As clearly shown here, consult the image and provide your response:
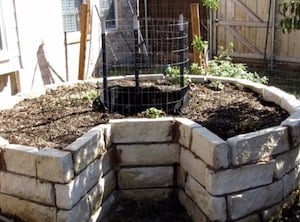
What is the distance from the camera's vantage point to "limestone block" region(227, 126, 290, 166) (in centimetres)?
309

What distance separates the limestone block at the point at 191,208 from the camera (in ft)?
10.9

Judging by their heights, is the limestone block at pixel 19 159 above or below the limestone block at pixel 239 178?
above

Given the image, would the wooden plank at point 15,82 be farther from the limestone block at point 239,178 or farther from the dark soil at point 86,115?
the limestone block at point 239,178

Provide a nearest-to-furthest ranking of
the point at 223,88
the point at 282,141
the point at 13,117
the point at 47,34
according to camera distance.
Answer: the point at 282,141 < the point at 13,117 < the point at 223,88 < the point at 47,34

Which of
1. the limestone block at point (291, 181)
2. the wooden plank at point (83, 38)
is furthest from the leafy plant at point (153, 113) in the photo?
the wooden plank at point (83, 38)

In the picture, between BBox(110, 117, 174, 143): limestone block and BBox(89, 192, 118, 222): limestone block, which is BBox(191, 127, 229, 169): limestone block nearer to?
BBox(110, 117, 174, 143): limestone block

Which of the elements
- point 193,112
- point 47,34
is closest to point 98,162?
point 193,112

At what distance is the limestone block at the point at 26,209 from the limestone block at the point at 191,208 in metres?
1.03

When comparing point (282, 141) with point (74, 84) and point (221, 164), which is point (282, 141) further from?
point (74, 84)

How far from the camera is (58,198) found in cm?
303

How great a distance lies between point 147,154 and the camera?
3.57 metres

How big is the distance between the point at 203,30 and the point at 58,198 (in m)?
8.22

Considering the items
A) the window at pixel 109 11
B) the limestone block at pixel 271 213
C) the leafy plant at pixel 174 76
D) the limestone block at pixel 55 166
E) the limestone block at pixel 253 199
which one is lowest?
the limestone block at pixel 271 213

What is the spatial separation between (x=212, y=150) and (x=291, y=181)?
34.7 inches
